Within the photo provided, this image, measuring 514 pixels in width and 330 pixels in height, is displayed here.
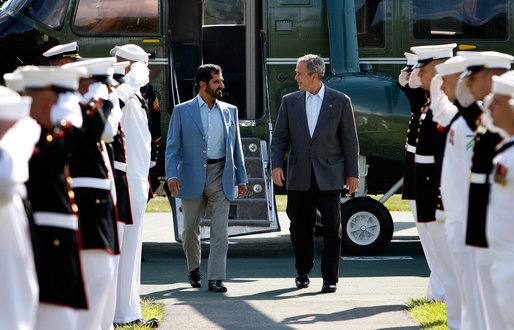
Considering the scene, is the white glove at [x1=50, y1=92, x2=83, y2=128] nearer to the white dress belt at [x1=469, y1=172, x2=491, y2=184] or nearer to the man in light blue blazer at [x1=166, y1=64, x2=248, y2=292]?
the white dress belt at [x1=469, y1=172, x2=491, y2=184]

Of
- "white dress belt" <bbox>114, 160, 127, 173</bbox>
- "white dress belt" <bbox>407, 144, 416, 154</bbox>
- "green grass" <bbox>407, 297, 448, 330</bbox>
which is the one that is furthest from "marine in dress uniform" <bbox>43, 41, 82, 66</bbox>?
"green grass" <bbox>407, 297, 448, 330</bbox>

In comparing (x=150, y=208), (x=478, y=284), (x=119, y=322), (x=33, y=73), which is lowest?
(x=150, y=208)

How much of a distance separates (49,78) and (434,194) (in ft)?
10.3

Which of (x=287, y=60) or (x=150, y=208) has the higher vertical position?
(x=287, y=60)

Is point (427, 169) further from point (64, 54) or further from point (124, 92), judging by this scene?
point (64, 54)

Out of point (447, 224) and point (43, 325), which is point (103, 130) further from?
point (447, 224)

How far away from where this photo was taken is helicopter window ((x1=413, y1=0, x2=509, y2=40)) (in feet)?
35.1

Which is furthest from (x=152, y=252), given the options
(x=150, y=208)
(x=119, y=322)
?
(x=150, y=208)

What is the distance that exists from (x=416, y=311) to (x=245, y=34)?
578 centimetres

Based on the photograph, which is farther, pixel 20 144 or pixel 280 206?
pixel 280 206

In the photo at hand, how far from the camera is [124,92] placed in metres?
5.80

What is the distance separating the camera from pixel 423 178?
6117 millimetres

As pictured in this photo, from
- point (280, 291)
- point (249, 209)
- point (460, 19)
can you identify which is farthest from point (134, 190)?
point (460, 19)

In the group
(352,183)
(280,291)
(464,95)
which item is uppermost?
(464,95)
